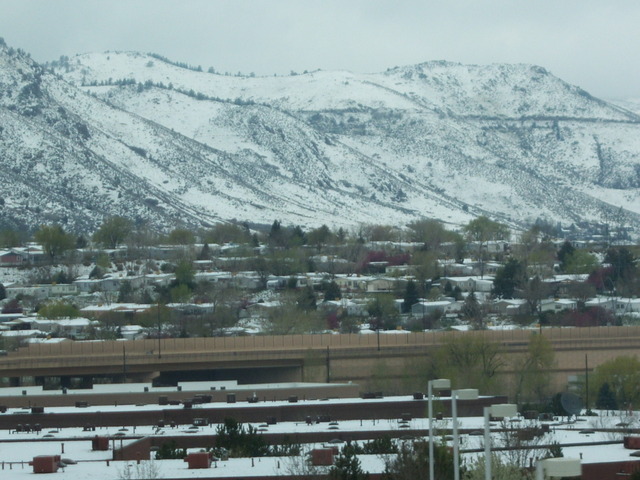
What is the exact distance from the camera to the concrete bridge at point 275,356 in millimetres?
80438

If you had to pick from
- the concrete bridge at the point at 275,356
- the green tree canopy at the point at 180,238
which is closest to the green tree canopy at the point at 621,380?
the concrete bridge at the point at 275,356

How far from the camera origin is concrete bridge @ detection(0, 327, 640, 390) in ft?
264

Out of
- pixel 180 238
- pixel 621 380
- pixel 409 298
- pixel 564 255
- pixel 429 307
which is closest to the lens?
pixel 621 380

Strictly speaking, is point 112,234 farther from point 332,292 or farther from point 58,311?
point 58,311

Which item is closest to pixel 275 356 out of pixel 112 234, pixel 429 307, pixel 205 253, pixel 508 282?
pixel 429 307

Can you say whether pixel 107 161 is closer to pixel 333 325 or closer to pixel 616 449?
pixel 333 325

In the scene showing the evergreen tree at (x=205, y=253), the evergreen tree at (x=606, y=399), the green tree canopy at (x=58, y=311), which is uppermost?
the evergreen tree at (x=205, y=253)

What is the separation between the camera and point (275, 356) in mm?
82562

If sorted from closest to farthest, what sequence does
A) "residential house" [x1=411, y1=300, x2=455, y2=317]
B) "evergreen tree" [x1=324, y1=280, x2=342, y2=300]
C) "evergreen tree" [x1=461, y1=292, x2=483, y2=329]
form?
"evergreen tree" [x1=461, y1=292, x2=483, y2=329], "residential house" [x1=411, y1=300, x2=455, y2=317], "evergreen tree" [x1=324, y1=280, x2=342, y2=300]

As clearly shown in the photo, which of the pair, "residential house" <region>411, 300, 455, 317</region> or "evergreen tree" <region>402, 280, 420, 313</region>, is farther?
"evergreen tree" <region>402, 280, 420, 313</region>

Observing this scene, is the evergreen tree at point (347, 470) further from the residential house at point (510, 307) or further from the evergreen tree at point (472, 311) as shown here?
the residential house at point (510, 307)

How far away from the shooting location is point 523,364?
79250mm

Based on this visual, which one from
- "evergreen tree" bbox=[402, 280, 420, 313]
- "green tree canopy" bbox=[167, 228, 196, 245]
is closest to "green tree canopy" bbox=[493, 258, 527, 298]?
"evergreen tree" bbox=[402, 280, 420, 313]

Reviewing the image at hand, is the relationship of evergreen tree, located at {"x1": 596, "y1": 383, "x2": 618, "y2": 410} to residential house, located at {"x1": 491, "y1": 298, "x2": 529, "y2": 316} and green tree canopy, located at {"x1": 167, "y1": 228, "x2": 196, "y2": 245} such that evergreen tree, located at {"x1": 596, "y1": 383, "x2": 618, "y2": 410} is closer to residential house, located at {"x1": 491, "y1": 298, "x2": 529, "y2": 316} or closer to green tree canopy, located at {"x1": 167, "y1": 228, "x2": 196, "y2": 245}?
residential house, located at {"x1": 491, "y1": 298, "x2": 529, "y2": 316}
